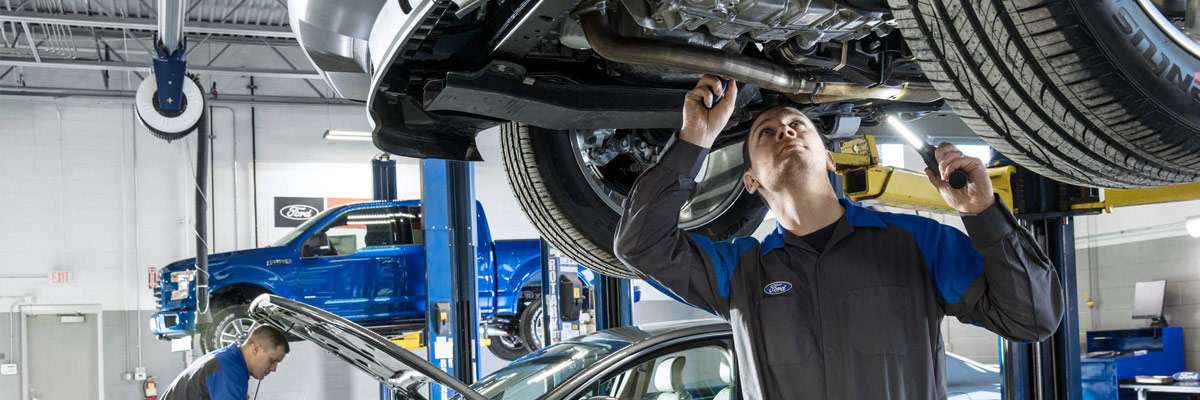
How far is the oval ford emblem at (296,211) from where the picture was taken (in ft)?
40.5

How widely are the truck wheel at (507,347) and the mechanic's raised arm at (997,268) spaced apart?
7.63m

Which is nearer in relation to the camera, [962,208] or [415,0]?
[962,208]

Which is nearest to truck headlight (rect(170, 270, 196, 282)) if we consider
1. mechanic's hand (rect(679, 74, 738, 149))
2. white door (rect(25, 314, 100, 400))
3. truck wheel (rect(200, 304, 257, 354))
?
truck wheel (rect(200, 304, 257, 354))

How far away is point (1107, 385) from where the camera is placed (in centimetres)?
615

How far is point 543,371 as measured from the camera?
3104 millimetres

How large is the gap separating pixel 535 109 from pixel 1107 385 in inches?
219

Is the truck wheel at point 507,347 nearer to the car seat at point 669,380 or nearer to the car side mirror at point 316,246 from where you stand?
the car side mirror at point 316,246

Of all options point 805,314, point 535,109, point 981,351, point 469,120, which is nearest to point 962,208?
point 805,314

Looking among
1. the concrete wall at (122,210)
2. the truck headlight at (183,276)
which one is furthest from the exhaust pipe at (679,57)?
the concrete wall at (122,210)

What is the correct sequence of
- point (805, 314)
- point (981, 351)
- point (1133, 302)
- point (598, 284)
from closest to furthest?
point (805, 314) → point (598, 284) → point (1133, 302) → point (981, 351)

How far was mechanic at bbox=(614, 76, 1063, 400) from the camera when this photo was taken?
4.96 ft

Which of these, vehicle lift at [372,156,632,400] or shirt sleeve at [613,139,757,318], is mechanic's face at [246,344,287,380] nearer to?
vehicle lift at [372,156,632,400]

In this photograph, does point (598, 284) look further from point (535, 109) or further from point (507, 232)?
point (507, 232)

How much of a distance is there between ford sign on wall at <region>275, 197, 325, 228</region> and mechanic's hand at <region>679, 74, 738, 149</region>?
11.4m
